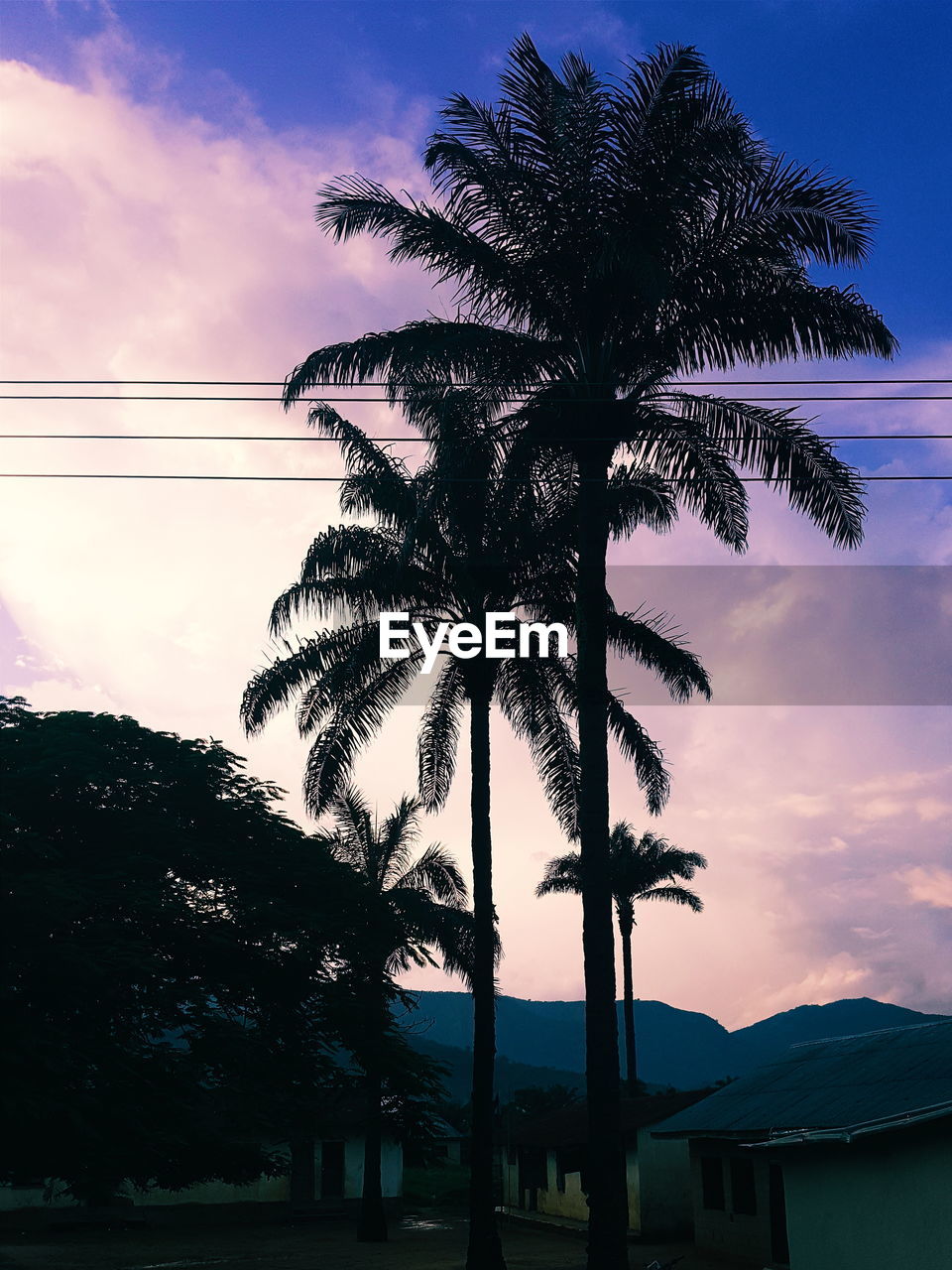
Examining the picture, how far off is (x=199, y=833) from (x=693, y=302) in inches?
575

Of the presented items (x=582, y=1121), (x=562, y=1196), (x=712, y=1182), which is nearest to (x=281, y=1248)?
(x=562, y=1196)

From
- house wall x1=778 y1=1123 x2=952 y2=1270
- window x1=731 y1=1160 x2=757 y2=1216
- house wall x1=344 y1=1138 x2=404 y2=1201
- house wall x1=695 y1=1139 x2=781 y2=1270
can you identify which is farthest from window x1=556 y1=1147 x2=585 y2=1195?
house wall x1=778 y1=1123 x2=952 y2=1270

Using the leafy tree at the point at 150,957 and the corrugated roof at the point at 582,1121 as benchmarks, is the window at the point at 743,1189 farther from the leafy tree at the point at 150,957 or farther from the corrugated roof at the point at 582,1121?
the leafy tree at the point at 150,957

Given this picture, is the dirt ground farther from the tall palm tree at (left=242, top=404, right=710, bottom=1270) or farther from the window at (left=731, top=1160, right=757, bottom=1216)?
the tall palm tree at (left=242, top=404, right=710, bottom=1270)

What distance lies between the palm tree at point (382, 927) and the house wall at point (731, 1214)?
830cm

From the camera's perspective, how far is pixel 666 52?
19.0 m

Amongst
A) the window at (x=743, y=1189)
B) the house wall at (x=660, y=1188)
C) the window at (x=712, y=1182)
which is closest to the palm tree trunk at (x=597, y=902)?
the window at (x=743, y=1189)

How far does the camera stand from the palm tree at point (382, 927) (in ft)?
80.1

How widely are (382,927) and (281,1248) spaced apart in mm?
16114

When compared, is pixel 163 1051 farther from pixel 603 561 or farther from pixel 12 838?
pixel 603 561

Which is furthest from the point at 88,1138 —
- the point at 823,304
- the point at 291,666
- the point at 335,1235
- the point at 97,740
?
the point at 335,1235

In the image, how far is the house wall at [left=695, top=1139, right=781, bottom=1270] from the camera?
27.5m

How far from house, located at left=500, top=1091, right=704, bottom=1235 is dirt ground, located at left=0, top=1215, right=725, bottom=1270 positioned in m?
2.23

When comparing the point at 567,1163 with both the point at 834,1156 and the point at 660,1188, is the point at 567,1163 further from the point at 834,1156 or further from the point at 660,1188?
the point at 834,1156
